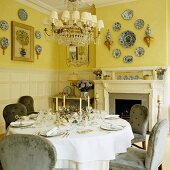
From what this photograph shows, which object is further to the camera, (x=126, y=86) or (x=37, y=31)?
(x=37, y=31)

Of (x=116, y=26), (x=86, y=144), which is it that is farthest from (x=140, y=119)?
(x=116, y=26)

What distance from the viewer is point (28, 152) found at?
1.54 metres

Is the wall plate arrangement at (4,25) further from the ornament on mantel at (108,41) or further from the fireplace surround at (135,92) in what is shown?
the fireplace surround at (135,92)

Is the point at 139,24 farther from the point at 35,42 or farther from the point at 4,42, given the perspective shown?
the point at 4,42

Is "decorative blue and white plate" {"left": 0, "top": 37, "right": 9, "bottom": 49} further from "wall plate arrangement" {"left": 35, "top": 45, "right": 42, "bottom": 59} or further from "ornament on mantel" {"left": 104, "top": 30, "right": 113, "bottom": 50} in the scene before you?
"ornament on mantel" {"left": 104, "top": 30, "right": 113, "bottom": 50}

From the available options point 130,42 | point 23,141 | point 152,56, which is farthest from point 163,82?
point 23,141

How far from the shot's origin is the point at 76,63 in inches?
248

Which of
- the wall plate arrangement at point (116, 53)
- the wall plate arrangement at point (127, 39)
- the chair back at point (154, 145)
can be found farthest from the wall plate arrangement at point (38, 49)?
the chair back at point (154, 145)

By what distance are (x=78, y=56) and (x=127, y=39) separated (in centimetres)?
163

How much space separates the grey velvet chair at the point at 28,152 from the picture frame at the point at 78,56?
4752mm

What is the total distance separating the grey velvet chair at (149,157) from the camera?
2.02 meters

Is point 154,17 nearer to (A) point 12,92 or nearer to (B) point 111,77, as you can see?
(B) point 111,77

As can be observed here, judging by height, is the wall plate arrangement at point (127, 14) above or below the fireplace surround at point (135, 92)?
above

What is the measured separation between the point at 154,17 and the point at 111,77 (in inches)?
69.9
